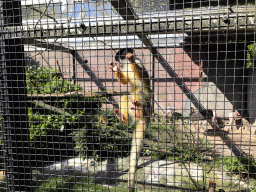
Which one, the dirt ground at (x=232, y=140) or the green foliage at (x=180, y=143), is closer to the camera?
the dirt ground at (x=232, y=140)

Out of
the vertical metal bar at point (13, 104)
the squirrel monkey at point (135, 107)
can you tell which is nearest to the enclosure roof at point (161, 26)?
the vertical metal bar at point (13, 104)

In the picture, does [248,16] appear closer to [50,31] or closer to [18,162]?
[50,31]

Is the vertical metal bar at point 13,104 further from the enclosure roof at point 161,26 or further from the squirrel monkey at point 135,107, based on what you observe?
the squirrel monkey at point 135,107

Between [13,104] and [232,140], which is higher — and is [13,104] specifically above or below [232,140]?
above

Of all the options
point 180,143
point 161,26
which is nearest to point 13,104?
point 161,26

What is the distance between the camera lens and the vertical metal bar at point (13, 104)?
2.10 meters

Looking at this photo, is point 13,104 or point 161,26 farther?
point 13,104

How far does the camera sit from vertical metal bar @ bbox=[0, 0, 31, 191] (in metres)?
2.10

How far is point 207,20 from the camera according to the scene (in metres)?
1.69

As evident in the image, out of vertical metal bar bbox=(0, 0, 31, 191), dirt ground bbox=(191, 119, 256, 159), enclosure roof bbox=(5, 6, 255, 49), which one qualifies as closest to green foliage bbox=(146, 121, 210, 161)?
dirt ground bbox=(191, 119, 256, 159)

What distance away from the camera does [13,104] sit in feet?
7.00

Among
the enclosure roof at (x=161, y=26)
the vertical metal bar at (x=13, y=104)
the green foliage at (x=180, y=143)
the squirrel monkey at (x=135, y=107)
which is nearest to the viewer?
the enclosure roof at (x=161, y=26)

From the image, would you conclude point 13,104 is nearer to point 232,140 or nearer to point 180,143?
point 232,140

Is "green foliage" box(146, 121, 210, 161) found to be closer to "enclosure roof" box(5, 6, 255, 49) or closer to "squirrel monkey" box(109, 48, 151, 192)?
"squirrel monkey" box(109, 48, 151, 192)
